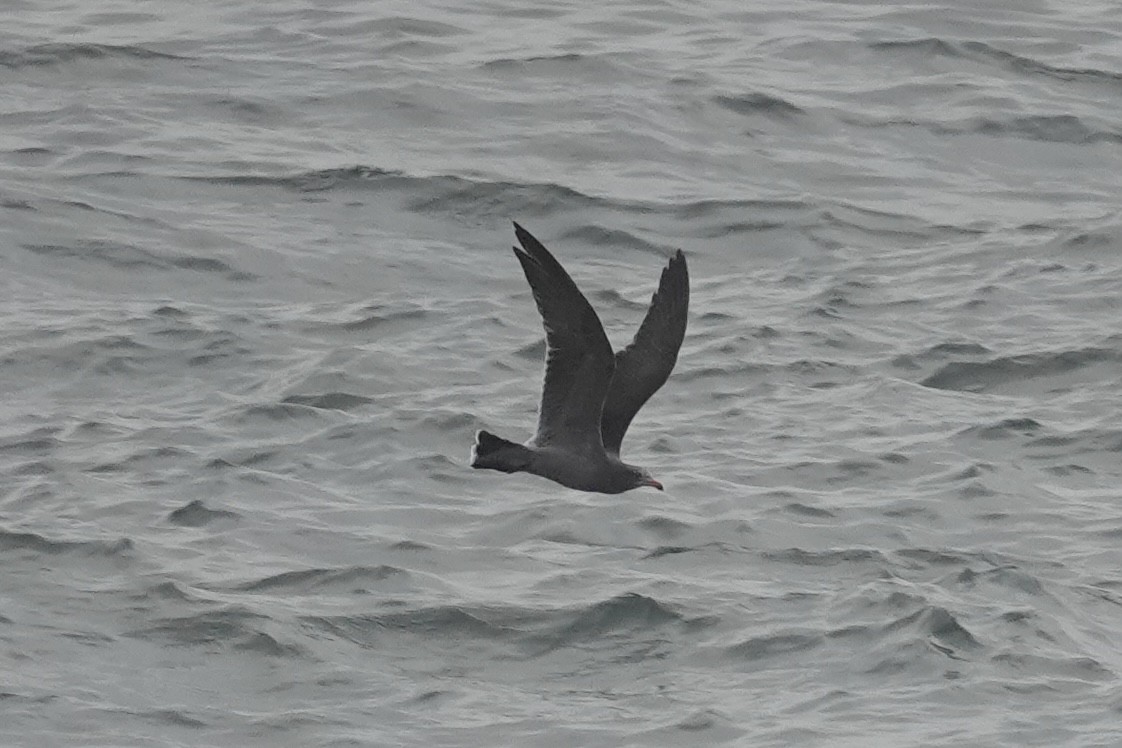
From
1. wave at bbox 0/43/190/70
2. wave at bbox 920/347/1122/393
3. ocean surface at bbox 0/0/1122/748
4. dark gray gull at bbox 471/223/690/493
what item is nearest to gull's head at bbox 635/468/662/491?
dark gray gull at bbox 471/223/690/493

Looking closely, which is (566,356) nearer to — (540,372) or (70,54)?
(540,372)

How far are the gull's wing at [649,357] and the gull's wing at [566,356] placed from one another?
0.46m

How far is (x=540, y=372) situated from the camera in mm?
15789

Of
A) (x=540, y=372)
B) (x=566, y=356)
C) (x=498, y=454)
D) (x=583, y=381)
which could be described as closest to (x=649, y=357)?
(x=583, y=381)

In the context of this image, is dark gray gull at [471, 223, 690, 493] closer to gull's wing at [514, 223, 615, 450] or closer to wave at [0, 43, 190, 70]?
gull's wing at [514, 223, 615, 450]

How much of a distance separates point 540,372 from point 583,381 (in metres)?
4.51

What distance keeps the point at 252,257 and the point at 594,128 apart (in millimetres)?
3597

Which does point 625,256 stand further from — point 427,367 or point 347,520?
point 347,520

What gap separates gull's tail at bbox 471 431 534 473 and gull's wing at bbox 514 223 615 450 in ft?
0.77

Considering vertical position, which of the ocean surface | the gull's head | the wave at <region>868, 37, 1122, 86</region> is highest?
the wave at <region>868, 37, 1122, 86</region>

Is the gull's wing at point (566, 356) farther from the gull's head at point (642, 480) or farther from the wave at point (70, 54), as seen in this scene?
the wave at point (70, 54)

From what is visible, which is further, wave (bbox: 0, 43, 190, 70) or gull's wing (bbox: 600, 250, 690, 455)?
wave (bbox: 0, 43, 190, 70)

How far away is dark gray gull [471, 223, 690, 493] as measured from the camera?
35.5 ft

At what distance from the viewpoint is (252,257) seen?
57.5ft
